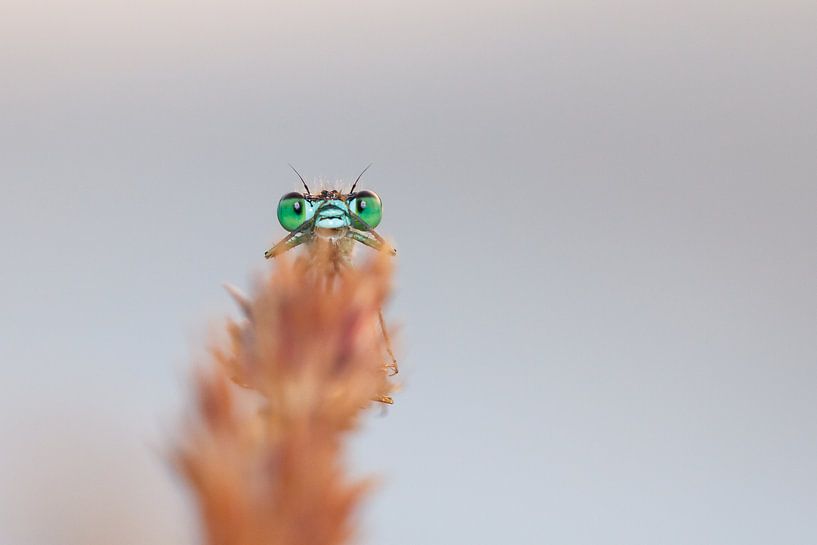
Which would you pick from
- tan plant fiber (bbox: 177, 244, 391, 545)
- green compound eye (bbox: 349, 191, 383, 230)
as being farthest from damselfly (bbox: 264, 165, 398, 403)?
tan plant fiber (bbox: 177, 244, 391, 545)

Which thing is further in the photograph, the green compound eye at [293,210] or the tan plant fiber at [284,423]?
the green compound eye at [293,210]

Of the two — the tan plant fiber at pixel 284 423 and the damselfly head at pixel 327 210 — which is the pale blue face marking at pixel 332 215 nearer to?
the damselfly head at pixel 327 210

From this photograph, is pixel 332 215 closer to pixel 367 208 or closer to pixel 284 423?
pixel 367 208

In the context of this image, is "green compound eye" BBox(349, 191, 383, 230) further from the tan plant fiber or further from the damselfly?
the tan plant fiber

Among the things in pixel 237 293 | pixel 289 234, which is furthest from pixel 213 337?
pixel 289 234

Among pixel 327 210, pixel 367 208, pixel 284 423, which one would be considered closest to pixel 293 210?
pixel 327 210

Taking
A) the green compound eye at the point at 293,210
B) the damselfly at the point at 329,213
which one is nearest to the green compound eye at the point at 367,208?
the damselfly at the point at 329,213
